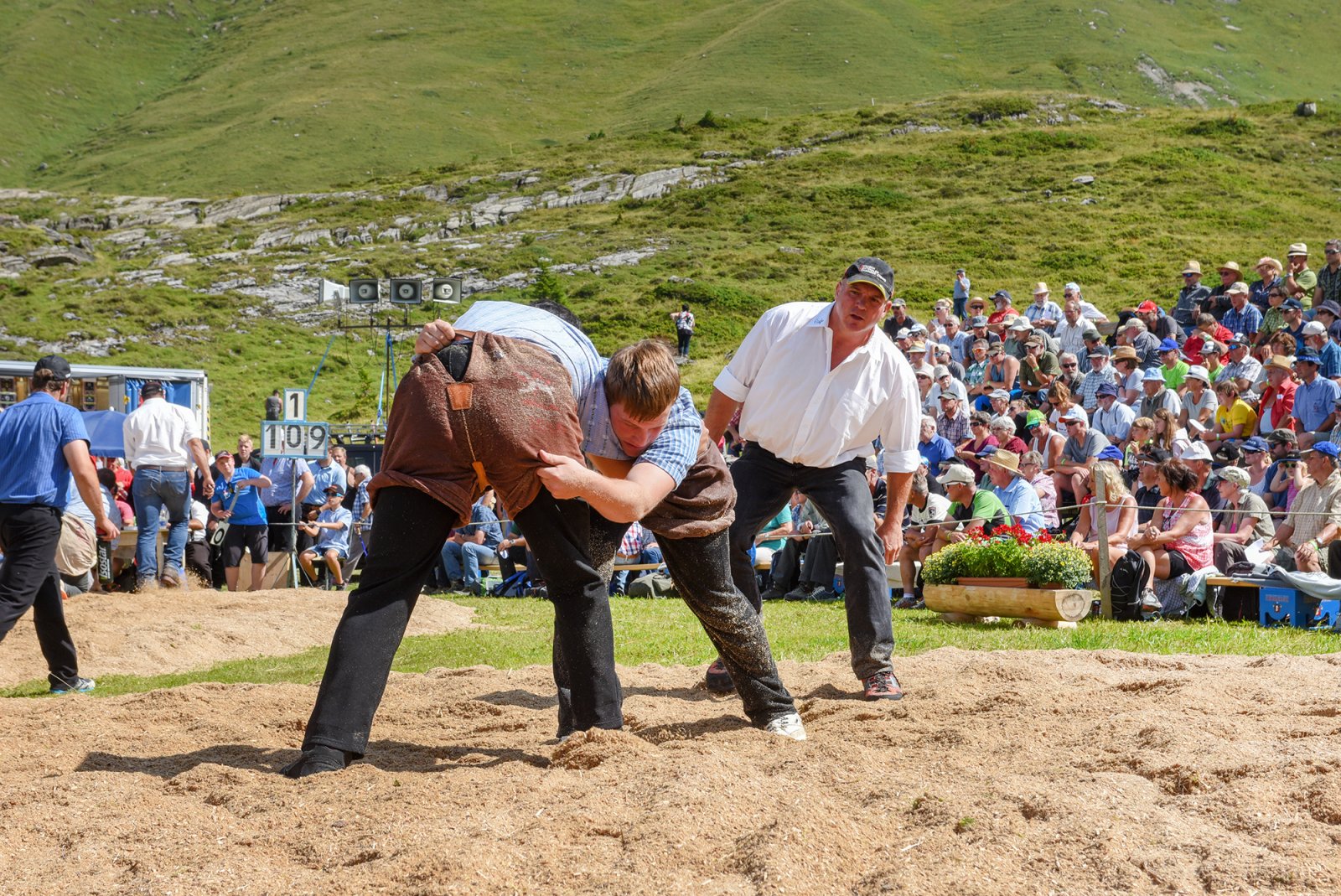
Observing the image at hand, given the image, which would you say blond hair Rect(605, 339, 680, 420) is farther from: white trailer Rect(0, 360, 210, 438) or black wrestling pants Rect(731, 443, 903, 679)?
white trailer Rect(0, 360, 210, 438)

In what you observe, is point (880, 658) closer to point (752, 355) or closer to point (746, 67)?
point (752, 355)

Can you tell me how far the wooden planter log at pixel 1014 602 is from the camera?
9.24 m

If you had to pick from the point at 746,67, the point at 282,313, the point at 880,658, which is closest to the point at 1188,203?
the point at 282,313

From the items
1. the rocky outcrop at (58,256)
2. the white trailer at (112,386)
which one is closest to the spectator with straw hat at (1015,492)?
the white trailer at (112,386)

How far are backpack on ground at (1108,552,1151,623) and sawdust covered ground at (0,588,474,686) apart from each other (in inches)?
217

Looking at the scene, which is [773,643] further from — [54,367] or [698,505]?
[54,367]

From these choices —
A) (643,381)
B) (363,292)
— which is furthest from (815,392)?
(363,292)

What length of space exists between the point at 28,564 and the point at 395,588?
365 cm

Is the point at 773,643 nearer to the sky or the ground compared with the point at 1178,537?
nearer to the ground

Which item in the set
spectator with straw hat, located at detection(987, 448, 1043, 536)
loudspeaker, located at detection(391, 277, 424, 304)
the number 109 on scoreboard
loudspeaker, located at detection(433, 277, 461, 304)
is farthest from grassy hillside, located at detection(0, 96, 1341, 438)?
spectator with straw hat, located at detection(987, 448, 1043, 536)

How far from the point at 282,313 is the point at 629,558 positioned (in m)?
42.1

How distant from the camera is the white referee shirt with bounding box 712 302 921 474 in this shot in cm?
584

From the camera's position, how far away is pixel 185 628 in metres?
9.56

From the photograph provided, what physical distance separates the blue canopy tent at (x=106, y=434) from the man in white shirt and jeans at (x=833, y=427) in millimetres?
15500
